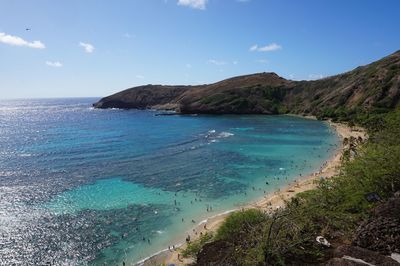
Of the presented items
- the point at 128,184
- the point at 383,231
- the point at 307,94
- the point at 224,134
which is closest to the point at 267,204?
the point at 128,184

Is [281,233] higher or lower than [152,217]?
higher

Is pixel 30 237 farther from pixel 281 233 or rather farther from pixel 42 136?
pixel 42 136

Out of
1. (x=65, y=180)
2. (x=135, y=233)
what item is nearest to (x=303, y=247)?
(x=135, y=233)

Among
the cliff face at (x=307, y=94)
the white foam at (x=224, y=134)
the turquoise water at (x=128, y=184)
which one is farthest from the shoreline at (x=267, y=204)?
the cliff face at (x=307, y=94)

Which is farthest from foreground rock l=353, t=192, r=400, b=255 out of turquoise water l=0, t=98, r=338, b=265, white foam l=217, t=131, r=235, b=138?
white foam l=217, t=131, r=235, b=138

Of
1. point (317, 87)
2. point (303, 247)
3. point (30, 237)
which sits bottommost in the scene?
point (30, 237)

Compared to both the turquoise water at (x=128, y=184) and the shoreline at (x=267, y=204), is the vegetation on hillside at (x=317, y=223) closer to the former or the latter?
the shoreline at (x=267, y=204)

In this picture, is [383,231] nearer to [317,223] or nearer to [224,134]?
[317,223]
